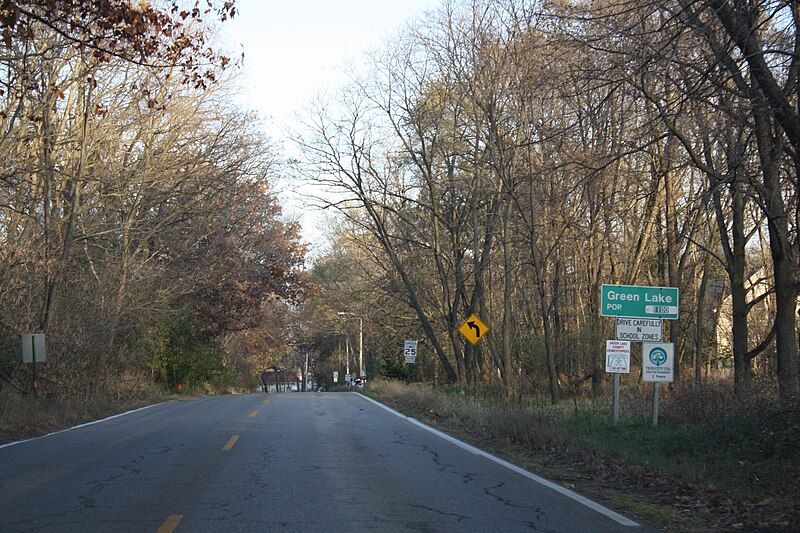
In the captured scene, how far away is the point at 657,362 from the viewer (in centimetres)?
1538

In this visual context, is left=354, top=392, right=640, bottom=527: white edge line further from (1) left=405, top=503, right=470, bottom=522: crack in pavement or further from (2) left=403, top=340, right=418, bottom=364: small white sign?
(2) left=403, top=340, right=418, bottom=364: small white sign

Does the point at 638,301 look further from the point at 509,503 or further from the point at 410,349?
the point at 410,349

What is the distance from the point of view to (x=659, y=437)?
1353cm

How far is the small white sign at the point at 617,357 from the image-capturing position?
52.6ft

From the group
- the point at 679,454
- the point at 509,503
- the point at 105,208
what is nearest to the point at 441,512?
the point at 509,503

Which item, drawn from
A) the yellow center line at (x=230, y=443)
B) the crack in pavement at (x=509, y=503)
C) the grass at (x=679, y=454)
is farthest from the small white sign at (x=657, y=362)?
the yellow center line at (x=230, y=443)

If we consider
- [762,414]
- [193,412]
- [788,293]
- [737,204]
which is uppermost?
[737,204]

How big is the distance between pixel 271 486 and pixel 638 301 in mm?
8405

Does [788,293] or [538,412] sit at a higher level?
[788,293]

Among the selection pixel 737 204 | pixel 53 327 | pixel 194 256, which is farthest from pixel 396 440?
pixel 194 256

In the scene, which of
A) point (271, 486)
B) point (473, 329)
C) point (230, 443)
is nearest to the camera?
point (271, 486)

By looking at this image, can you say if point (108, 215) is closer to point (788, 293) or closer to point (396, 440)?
point (396, 440)

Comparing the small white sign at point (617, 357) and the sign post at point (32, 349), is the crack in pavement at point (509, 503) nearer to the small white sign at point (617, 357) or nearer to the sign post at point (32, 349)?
the small white sign at point (617, 357)

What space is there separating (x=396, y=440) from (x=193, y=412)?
35.4ft
